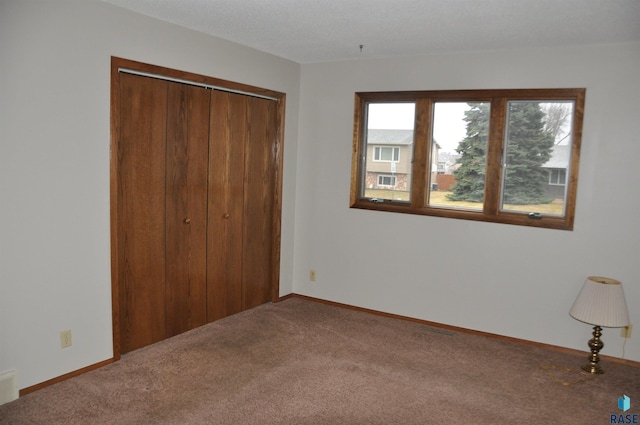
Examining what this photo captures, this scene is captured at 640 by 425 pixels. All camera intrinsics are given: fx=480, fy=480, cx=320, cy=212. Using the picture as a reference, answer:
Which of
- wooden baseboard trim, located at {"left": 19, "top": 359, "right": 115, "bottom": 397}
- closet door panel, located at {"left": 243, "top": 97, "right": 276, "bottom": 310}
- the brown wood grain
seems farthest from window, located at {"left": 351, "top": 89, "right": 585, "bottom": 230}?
wooden baseboard trim, located at {"left": 19, "top": 359, "right": 115, "bottom": 397}

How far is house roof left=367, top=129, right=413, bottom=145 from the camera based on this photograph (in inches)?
Answer: 171

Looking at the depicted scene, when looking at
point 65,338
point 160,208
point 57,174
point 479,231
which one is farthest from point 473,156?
point 65,338

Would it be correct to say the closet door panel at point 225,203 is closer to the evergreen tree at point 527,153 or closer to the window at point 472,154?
the window at point 472,154

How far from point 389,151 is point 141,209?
2243 millimetres

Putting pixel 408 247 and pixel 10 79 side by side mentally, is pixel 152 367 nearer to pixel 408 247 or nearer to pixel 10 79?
pixel 10 79

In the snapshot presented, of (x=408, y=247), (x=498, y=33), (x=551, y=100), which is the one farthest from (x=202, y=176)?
(x=551, y=100)

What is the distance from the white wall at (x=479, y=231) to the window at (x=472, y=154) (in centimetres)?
8

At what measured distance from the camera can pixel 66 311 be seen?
294 centimetres

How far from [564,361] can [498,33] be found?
244 cm

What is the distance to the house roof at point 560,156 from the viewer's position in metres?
3.71

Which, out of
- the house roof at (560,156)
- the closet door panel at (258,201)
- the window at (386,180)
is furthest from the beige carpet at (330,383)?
the house roof at (560,156)

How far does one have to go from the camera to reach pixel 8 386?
2650 millimetres

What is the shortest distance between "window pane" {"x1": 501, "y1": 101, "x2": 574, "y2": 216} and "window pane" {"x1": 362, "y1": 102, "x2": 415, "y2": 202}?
0.84 metres

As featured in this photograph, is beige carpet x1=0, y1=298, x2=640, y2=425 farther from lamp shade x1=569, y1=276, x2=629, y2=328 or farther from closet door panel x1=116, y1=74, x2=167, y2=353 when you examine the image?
lamp shade x1=569, y1=276, x2=629, y2=328
